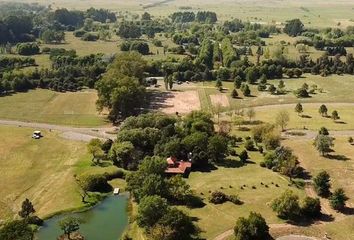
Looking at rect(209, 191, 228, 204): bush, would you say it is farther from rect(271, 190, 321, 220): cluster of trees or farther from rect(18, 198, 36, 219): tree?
rect(18, 198, 36, 219): tree

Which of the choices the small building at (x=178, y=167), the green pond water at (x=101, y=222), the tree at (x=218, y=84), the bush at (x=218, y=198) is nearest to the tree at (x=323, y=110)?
the tree at (x=218, y=84)

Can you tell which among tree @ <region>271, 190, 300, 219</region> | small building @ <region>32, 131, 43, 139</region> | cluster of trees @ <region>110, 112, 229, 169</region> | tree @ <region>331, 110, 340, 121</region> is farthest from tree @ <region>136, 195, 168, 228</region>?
tree @ <region>331, 110, 340, 121</region>

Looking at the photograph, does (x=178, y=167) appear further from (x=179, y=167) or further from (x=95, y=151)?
(x=95, y=151)

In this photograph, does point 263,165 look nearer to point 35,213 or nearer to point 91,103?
point 35,213

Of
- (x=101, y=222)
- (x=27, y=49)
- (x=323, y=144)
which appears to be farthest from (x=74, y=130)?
(x=27, y=49)

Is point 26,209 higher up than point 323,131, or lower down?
lower down

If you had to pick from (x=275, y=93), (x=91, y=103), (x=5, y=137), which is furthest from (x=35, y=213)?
(x=275, y=93)
